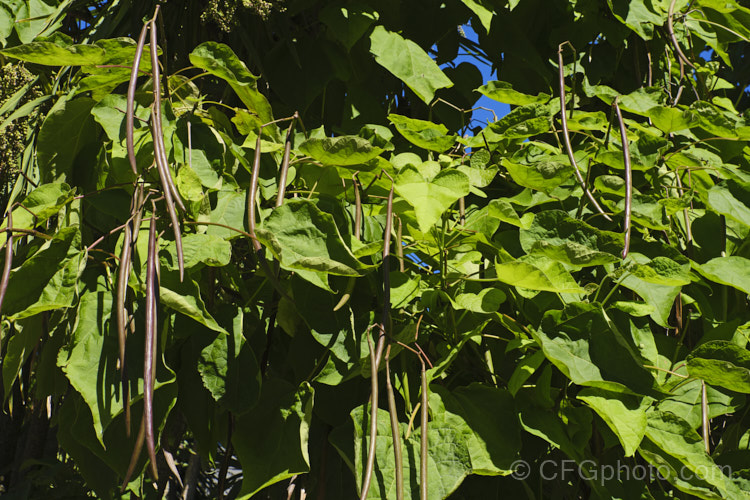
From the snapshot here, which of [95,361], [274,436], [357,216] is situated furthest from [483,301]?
[95,361]

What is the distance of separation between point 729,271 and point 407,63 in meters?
0.57

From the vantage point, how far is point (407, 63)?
3.48ft

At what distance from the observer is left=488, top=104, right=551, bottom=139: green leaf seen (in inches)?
38.2

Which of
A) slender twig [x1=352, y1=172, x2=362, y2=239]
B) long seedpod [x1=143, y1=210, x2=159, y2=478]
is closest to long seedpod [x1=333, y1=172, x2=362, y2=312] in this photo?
slender twig [x1=352, y1=172, x2=362, y2=239]

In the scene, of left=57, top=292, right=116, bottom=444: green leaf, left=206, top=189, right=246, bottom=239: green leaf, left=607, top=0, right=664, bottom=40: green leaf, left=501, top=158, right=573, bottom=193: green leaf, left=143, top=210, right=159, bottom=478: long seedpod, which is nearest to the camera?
left=143, top=210, right=159, bottom=478: long seedpod

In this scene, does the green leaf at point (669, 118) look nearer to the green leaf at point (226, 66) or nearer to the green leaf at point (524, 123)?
the green leaf at point (524, 123)

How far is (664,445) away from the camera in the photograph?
0.74 m

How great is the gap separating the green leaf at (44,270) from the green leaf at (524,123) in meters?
0.62

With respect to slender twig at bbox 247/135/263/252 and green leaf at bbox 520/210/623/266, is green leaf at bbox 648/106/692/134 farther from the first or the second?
slender twig at bbox 247/135/263/252

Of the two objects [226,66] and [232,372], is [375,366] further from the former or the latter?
[226,66]

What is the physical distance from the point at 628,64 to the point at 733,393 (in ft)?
2.53

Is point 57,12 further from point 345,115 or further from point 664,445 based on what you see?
point 664,445

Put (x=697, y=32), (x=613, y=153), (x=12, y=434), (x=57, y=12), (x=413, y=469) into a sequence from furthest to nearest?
(x=12, y=434)
(x=697, y=32)
(x=57, y=12)
(x=613, y=153)
(x=413, y=469)

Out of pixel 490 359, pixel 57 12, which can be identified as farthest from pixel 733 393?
pixel 57 12
